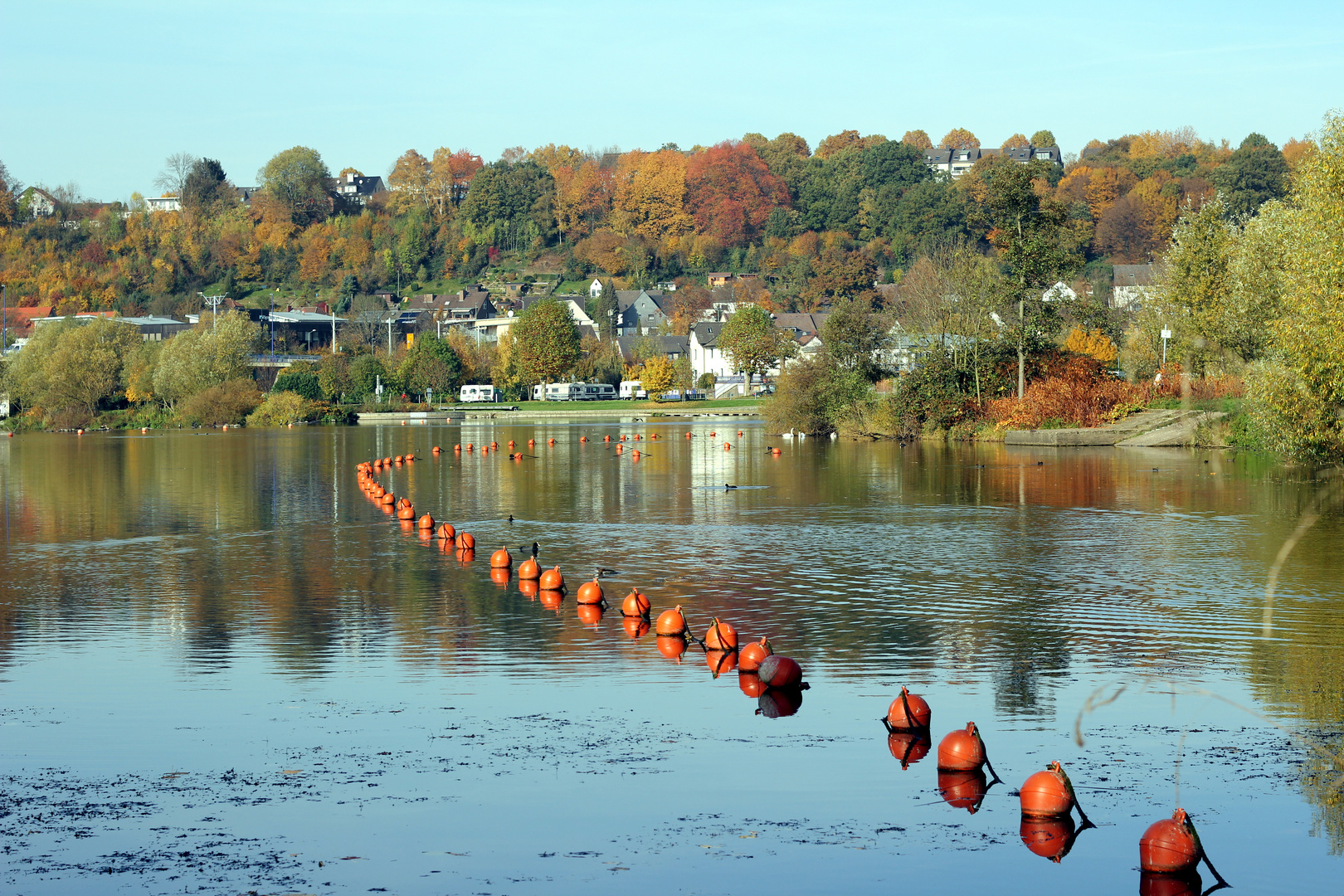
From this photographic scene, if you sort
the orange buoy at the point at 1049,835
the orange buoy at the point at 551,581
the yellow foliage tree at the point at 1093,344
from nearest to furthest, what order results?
the orange buoy at the point at 1049,835 → the orange buoy at the point at 551,581 → the yellow foliage tree at the point at 1093,344

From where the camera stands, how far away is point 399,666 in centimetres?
1698

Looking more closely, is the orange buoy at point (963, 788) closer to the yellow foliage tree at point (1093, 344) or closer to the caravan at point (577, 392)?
the yellow foliage tree at point (1093, 344)

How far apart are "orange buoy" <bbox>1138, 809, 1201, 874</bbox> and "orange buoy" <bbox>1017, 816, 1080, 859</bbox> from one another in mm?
733

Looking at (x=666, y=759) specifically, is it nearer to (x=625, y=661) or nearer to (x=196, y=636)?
(x=625, y=661)

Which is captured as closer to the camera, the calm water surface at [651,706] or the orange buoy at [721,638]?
the calm water surface at [651,706]

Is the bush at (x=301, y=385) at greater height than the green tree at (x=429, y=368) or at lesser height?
lesser

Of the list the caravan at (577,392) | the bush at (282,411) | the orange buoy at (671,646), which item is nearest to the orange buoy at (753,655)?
the orange buoy at (671,646)

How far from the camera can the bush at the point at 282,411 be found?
117m

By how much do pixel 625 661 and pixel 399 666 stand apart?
10.0 feet

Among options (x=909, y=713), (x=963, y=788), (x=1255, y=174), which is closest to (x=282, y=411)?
(x=909, y=713)

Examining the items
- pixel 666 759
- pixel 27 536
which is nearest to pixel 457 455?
pixel 27 536

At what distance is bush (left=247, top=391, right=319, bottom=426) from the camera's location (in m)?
117

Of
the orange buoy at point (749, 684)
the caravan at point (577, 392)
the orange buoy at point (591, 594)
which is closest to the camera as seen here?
the orange buoy at point (749, 684)

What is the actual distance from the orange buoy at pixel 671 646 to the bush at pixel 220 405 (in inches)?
4175
